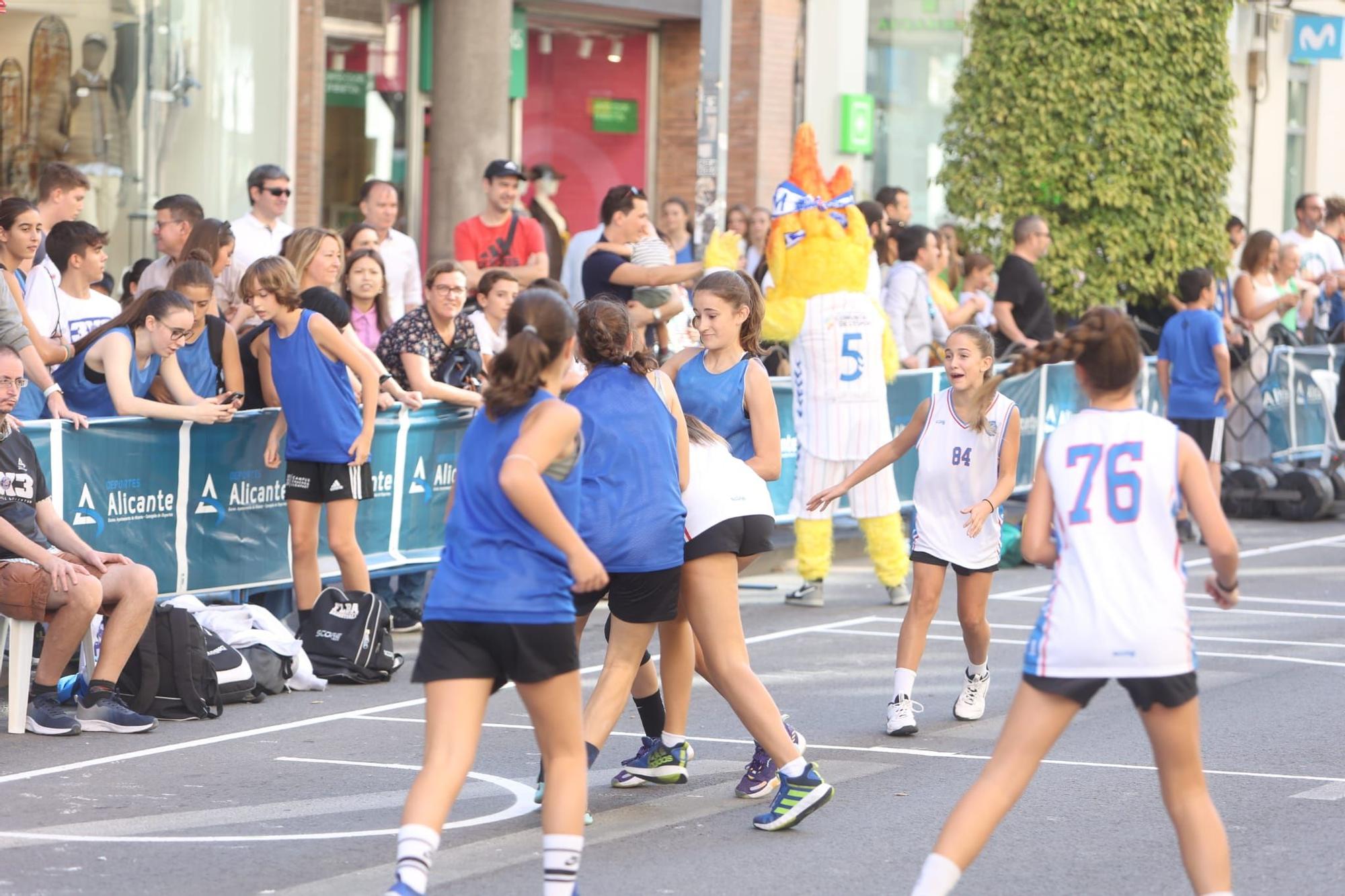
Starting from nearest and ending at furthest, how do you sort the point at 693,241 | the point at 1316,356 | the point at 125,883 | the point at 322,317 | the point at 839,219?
the point at 125,883
the point at 322,317
the point at 839,219
the point at 693,241
the point at 1316,356

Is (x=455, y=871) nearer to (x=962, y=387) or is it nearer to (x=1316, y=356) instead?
(x=962, y=387)

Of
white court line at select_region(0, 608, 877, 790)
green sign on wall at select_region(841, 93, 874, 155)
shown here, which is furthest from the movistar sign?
white court line at select_region(0, 608, 877, 790)

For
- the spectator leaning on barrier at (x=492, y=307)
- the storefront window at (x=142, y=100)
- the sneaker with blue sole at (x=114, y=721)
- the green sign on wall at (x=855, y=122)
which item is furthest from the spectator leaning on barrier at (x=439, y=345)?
the green sign on wall at (x=855, y=122)

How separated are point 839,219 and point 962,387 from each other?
3614 mm

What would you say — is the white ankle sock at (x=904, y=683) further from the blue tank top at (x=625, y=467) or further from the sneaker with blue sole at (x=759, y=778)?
the blue tank top at (x=625, y=467)

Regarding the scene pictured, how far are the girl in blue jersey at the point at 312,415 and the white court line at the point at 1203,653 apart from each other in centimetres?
284

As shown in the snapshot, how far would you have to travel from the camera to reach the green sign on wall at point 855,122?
22.3 meters

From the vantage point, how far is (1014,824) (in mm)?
7027

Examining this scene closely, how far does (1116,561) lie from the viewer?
5.35 metres

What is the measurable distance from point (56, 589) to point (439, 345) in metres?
3.43

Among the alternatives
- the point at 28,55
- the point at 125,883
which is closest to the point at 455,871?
the point at 125,883

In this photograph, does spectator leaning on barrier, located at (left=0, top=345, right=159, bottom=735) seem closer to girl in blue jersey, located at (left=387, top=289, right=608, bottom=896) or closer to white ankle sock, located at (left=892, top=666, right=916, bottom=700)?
white ankle sock, located at (left=892, top=666, right=916, bottom=700)

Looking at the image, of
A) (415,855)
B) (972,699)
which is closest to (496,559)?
(415,855)

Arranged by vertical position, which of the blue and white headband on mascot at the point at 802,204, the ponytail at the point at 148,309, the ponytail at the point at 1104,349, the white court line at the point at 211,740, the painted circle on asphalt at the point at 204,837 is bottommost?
the white court line at the point at 211,740
